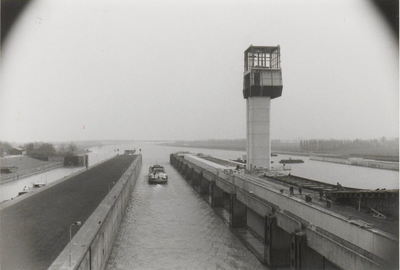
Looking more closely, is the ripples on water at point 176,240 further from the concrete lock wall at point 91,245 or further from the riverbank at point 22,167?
the riverbank at point 22,167

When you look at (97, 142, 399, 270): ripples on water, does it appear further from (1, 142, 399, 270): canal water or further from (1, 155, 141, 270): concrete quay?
(1, 155, 141, 270): concrete quay

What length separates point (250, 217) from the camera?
3512 cm

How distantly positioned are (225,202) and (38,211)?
86.0 feet

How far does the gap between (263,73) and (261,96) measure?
3.19 meters

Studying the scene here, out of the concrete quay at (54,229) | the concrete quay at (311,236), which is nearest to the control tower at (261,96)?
the concrete quay at (311,236)

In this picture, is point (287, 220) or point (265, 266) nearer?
point (287, 220)

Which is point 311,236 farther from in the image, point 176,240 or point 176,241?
point 176,240

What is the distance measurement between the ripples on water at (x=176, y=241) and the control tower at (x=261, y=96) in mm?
10581

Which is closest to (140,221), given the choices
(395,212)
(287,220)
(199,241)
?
(199,241)

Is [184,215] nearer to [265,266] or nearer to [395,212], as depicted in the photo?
[265,266]

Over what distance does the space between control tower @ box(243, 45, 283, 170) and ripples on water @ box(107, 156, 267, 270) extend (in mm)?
10581

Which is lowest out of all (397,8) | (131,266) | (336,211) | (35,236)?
(131,266)

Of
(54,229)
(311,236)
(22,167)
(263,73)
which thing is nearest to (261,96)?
(263,73)

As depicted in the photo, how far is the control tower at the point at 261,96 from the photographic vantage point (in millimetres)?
43938
